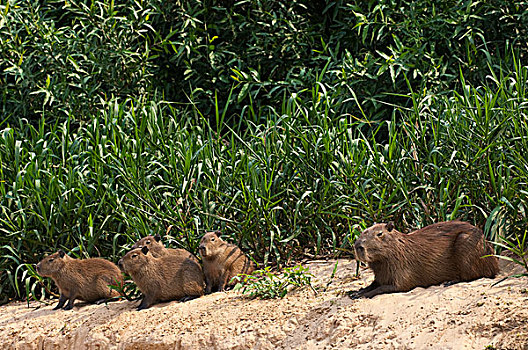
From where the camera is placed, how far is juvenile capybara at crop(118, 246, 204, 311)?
17.1 ft

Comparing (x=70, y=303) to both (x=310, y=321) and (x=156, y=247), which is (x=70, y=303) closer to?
(x=156, y=247)

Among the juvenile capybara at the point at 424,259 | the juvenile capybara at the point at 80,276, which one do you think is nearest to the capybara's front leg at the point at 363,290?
the juvenile capybara at the point at 424,259

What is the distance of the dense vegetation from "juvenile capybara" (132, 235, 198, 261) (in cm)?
29

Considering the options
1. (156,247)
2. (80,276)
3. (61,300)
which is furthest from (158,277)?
(61,300)

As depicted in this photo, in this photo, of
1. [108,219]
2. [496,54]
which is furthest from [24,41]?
[496,54]

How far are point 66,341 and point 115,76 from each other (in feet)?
14.2

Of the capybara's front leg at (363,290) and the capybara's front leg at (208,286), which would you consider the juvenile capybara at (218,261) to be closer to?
the capybara's front leg at (208,286)

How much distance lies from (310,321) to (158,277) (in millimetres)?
1344

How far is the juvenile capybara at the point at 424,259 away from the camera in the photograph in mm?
4426

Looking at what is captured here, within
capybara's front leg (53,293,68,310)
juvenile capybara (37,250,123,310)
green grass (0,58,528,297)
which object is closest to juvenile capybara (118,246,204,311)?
juvenile capybara (37,250,123,310)

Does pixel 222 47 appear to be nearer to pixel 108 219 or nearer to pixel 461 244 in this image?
pixel 108 219

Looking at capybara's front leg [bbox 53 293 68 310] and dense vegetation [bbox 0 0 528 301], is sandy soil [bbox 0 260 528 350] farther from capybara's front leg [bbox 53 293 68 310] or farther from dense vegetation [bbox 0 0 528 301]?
dense vegetation [bbox 0 0 528 301]

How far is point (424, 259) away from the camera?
14.7 ft

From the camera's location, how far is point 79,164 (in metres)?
6.65
